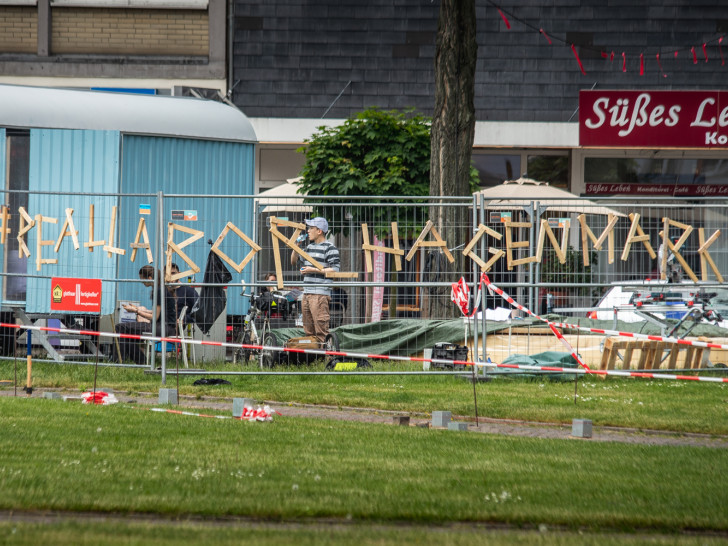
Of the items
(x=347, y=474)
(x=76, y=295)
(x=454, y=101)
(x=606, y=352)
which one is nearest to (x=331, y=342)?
(x=76, y=295)

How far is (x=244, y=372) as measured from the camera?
1228 centimetres

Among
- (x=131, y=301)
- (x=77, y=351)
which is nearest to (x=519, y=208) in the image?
(x=131, y=301)

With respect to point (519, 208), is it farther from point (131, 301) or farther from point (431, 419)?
point (131, 301)

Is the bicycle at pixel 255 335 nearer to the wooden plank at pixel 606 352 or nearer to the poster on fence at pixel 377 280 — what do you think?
the poster on fence at pixel 377 280

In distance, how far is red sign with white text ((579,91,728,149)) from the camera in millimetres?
23219

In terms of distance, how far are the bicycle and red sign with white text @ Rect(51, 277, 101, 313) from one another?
1.75 metres

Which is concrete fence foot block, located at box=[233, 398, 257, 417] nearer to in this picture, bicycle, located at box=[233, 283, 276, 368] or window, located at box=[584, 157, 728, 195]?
bicycle, located at box=[233, 283, 276, 368]

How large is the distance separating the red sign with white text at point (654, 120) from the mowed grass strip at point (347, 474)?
16.1 metres

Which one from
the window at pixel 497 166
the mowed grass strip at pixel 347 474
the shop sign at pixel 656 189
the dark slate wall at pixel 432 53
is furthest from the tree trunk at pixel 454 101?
the shop sign at pixel 656 189

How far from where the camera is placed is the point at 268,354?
13.0 m

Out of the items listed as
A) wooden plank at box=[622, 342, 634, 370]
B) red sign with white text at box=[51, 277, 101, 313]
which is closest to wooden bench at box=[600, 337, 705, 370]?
wooden plank at box=[622, 342, 634, 370]

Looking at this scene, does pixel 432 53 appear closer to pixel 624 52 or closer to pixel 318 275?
pixel 624 52

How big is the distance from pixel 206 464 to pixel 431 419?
A: 326 centimetres

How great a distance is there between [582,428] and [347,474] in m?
2.79
